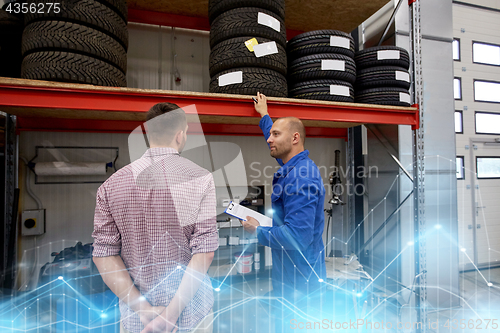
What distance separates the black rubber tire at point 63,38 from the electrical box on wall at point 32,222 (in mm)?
1298

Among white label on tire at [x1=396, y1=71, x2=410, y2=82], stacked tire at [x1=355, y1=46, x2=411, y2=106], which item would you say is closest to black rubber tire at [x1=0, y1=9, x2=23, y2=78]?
stacked tire at [x1=355, y1=46, x2=411, y2=106]

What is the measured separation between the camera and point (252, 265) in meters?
2.54

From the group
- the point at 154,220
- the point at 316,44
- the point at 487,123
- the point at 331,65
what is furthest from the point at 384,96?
the point at 487,123

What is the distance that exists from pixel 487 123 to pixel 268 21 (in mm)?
3922

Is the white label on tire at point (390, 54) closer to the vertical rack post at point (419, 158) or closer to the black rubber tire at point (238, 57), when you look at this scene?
the vertical rack post at point (419, 158)

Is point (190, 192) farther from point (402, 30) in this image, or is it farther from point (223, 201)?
point (402, 30)

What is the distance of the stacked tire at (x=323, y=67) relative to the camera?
6.01ft

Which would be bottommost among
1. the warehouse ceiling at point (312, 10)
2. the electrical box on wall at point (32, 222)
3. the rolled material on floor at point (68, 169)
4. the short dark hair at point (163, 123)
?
the electrical box on wall at point (32, 222)

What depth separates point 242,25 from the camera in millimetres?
1648

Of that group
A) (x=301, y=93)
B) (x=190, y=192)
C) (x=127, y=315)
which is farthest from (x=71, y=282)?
(x=301, y=93)

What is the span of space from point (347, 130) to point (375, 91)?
913mm

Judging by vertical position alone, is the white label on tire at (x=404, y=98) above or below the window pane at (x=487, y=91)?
below

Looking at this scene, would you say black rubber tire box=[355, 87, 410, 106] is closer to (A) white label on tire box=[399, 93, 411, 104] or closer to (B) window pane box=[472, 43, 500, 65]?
(A) white label on tire box=[399, 93, 411, 104]

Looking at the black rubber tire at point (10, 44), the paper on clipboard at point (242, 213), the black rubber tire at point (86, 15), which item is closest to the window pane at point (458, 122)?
the paper on clipboard at point (242, 213)
